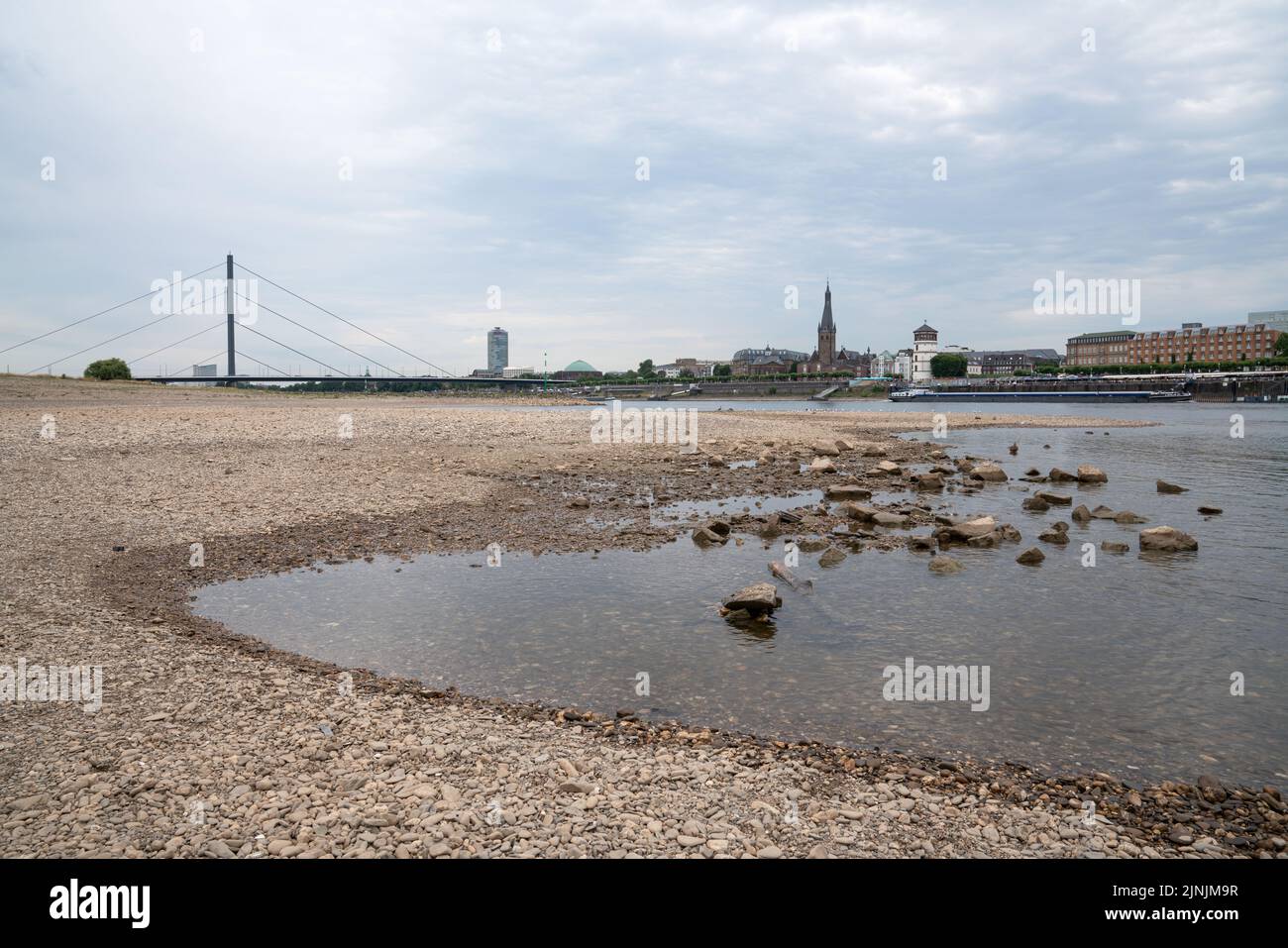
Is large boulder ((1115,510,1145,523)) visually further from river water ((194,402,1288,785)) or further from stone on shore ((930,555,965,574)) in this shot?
stone on shore ((930,555,965,574))

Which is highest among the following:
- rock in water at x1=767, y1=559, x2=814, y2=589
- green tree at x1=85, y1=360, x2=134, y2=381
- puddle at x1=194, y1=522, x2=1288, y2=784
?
green tree at x1=85, y1=360, x2=134, y2=381

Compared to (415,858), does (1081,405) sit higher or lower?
higher

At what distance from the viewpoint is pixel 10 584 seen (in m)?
12.4

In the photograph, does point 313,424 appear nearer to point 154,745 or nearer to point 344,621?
point 344,621

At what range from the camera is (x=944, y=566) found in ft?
54.4

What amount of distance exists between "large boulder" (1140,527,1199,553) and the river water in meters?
0.29

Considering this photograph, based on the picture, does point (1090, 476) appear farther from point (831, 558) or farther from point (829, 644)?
point (829, 644)

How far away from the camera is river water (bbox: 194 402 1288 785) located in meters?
8.77

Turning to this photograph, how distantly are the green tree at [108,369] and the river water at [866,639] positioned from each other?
86863mm

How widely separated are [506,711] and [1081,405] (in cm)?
15923

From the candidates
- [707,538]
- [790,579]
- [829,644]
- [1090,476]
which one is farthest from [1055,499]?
[829,644]

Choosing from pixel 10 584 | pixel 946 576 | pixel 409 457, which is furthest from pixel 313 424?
pixel 946 576

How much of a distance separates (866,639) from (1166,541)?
1147 cm

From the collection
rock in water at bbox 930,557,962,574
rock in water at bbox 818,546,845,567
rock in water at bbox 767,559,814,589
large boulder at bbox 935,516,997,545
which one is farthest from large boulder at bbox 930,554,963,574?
rock in water at bbox 767,559,814,589
